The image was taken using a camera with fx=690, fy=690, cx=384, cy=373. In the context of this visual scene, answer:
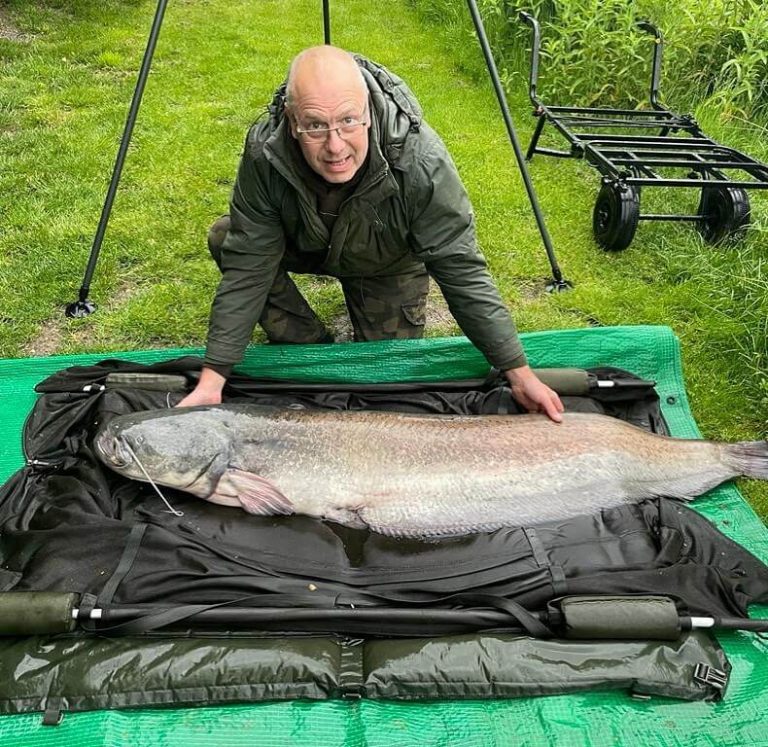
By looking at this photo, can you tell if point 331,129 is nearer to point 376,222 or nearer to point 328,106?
point 328,106

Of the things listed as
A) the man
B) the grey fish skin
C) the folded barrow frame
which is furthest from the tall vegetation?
the grey fish skin

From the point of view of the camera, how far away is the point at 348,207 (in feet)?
10.2

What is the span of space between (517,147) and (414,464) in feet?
7.58

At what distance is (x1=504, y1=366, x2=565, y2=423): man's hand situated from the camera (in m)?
3.31

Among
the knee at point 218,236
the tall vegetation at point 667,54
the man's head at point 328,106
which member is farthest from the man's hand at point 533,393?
the tall vegetation at point 667,54

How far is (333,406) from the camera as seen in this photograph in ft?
12.0

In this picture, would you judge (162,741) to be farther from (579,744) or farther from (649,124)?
(649,124)

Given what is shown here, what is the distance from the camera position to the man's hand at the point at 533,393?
130 inches

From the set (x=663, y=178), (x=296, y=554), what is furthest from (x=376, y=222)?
(x=663, y=178)

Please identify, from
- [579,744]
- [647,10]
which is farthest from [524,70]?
[579,744]

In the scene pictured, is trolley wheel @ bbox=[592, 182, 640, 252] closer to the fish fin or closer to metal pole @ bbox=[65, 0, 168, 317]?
metal pole @ bbox=[65, 0, 168, 317]

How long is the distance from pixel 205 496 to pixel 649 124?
4.33 metres

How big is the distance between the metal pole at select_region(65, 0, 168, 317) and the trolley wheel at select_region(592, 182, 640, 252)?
307 centimetres

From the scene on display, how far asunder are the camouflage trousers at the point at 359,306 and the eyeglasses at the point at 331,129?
1156mm
